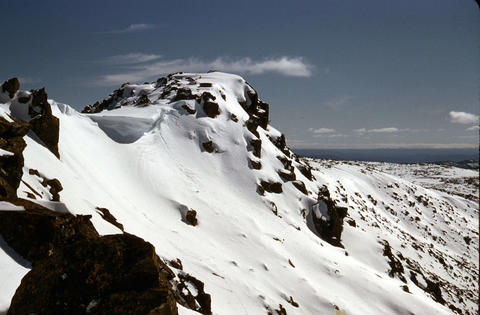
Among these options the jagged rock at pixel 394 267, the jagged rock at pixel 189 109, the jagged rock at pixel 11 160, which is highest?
the jagged rock at pixel 189 109

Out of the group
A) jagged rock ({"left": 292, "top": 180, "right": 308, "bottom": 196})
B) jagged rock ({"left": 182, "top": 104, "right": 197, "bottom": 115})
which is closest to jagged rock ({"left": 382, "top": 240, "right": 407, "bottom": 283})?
jagged rock ({"left": 292, "top": 180, "right": 308, "bottom": 196})

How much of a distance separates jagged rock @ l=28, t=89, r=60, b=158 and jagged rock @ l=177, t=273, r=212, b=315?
→ 47.0 ft

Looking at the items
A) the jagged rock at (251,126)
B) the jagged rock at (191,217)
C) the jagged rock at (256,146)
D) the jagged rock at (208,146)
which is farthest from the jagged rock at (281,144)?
the jagged rock at (191,217)

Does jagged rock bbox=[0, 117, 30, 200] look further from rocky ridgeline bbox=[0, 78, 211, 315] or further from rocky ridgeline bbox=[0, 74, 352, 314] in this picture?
rocky ridgeline bbox=[0, 78, 211, 315]

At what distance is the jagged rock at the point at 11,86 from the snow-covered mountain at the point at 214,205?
0.12m

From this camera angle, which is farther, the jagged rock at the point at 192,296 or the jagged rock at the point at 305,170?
the jagged rock at the point at 305,170

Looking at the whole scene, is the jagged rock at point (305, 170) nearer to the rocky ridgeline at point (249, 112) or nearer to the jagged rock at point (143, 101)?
the rocky ridgeline at point (249, 112)

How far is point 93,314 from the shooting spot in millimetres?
5391

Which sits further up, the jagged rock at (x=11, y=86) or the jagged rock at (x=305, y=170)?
the jagged rock at (x=11, y=86)

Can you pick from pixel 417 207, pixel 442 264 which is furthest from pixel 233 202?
pixel 417 207

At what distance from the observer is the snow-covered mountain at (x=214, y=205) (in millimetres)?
15263

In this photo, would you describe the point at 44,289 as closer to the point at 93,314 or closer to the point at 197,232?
the point at 93,314

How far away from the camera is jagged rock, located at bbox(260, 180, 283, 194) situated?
40466 millimetres

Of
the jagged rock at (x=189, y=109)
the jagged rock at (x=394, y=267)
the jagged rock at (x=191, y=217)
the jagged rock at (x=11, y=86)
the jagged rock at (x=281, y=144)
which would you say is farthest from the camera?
the jagged rock at (x=281, y=144)
